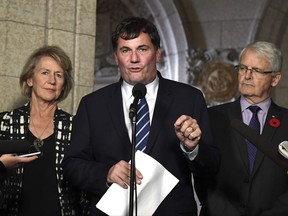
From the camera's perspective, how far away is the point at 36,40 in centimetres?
432

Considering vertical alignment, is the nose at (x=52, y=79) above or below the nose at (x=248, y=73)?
below

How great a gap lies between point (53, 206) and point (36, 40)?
1.27m

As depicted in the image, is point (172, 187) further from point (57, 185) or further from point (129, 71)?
point (57, 185)

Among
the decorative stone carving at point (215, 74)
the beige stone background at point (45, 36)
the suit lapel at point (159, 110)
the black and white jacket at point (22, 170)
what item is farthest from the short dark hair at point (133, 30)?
the decorative stone carving at point (215, 74)

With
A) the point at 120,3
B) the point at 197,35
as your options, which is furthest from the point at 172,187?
the point at 120,3

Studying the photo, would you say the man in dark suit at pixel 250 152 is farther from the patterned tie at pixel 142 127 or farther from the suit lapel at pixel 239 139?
the patterned tie at pixel 142 127

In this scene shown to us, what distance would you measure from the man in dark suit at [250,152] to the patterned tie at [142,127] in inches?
23.0

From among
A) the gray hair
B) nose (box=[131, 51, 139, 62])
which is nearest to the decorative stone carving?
the gray hair

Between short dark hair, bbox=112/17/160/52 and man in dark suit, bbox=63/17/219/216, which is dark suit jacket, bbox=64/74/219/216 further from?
short dark hair, bbox=112/17/160/52

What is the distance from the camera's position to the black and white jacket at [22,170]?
3.50 m

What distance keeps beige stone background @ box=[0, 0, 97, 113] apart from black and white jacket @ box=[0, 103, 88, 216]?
1.59 feet

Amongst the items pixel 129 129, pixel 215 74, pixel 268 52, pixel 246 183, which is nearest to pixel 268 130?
pixel 246 183

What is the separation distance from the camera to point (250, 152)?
349 centimetres

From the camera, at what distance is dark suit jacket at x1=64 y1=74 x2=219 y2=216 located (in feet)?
10.1
